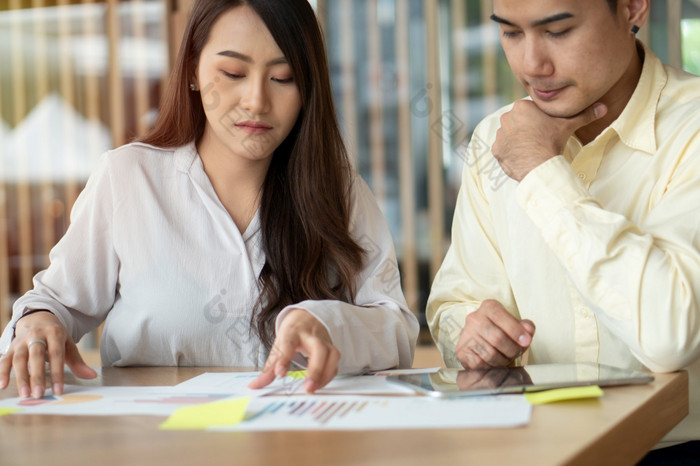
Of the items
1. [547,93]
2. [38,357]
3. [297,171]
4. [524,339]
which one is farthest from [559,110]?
[38,357]

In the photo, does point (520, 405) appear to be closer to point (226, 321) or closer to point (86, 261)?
point (226, 321)

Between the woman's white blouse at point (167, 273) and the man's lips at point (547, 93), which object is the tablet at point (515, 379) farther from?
the man's lips at point (547, 93)

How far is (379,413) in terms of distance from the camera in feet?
3.03

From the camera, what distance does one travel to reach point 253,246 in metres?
1.62

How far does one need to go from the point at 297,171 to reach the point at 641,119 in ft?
2.19

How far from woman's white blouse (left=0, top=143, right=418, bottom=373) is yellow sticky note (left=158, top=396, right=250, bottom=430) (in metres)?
0.50

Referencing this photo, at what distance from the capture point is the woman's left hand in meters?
1.07

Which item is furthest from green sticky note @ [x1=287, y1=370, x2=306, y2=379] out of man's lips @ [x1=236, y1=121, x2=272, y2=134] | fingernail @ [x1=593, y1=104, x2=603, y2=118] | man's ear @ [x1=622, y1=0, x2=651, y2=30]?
man's ear @ [x1=622, y1=0, x2=651, y2=30]

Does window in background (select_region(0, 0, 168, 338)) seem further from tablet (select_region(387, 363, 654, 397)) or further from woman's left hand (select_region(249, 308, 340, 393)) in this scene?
tablet (select_region(387, 363, 654, 397))

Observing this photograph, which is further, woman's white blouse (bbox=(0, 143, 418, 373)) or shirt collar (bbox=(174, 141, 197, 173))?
shirt collar (bbox=(174, 141, 197, 173))

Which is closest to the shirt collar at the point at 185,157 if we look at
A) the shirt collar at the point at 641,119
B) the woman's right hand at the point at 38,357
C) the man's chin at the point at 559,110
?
the woman's right hand at the point at 38,357

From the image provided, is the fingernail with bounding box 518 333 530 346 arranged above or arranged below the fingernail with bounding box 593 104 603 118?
below

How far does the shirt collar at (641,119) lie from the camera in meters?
1.42

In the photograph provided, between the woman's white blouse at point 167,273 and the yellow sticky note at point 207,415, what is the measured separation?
50 cm
